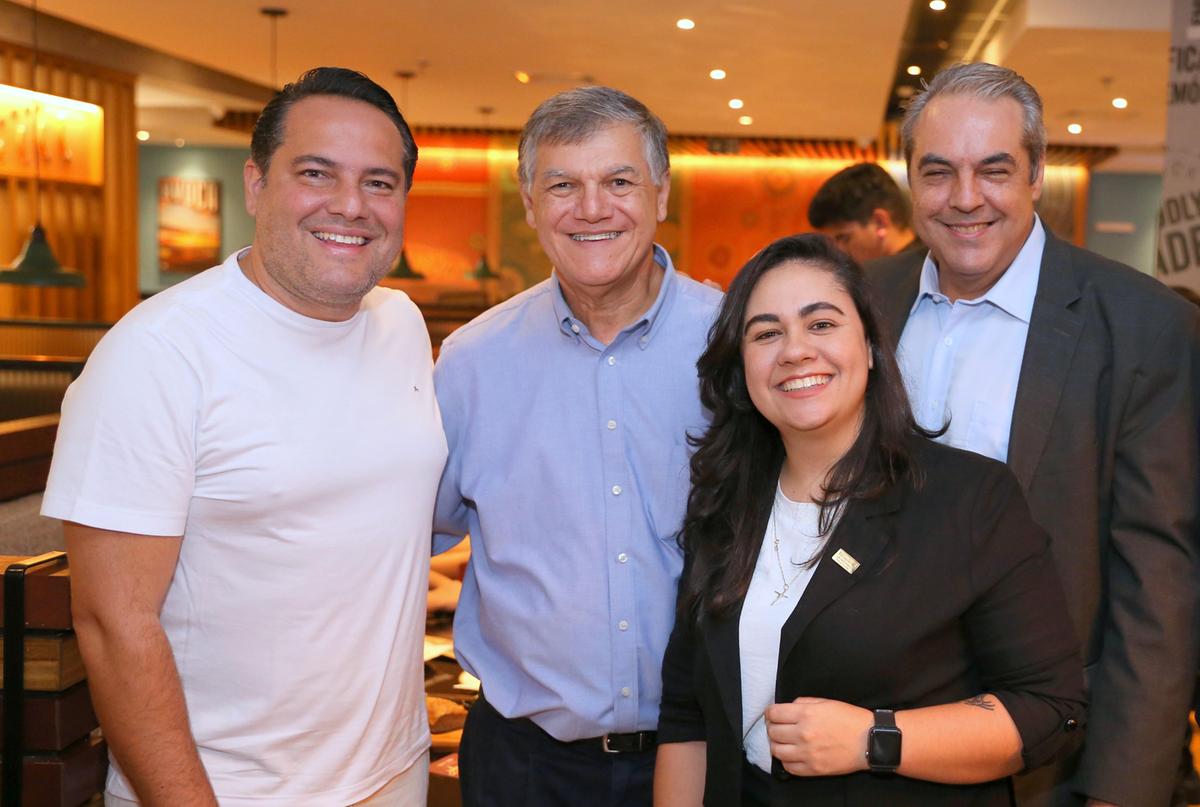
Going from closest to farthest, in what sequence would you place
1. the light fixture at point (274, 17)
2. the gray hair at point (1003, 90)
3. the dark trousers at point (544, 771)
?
the gray hair at point (1003, 90) < the dark trousers at point (544, 771) < the light fixture at point (274, 17)

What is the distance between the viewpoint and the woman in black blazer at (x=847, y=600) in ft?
5.25

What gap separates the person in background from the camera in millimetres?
4809

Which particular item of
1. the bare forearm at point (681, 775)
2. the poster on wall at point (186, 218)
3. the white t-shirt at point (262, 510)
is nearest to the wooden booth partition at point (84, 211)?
the poster on wall at point (186, 218)

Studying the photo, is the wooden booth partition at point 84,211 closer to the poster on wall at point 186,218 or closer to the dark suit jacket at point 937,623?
the poster on wall at point 186,218

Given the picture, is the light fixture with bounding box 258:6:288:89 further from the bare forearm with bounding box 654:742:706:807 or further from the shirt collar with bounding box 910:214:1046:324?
the bare forearm with bounding box 654:742:706:807

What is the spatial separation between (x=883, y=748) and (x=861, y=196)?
361 cm

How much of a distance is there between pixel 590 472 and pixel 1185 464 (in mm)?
1036

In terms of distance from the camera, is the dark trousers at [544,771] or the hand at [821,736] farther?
the dark trousers at [544,771]

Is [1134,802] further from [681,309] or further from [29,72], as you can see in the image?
[29,72]

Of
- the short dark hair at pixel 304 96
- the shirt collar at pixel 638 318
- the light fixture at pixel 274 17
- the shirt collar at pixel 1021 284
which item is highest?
the light fixture at pixel 274 17

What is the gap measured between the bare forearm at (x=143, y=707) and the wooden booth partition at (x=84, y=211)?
8454mm

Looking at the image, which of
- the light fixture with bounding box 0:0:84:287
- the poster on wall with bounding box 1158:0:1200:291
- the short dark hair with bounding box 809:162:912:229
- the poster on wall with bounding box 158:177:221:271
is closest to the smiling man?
the short dark hair with bounding box 809:162:912:229

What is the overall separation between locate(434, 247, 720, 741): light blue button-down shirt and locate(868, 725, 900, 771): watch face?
545mm

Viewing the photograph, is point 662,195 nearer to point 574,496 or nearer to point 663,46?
point 574,496
